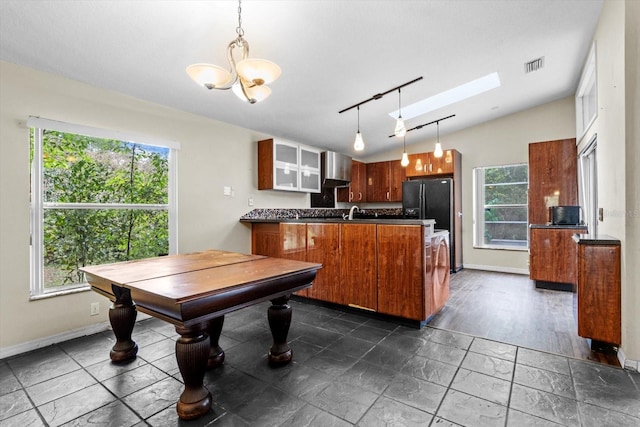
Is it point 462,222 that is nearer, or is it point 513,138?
point 513,138

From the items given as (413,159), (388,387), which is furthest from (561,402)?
(413,159)

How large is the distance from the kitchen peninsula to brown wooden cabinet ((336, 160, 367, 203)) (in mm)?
2458

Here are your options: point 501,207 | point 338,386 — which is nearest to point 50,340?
point 338,386

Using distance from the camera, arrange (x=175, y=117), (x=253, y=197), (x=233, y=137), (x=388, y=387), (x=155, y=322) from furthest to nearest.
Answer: (x=253, y=197) → (x=233, y=137) → (x=175, y=117) → (x=155, y=322) → (x=388, y=387)

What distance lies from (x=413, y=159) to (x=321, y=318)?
3.82m

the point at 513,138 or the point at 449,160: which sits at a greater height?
the point at 513,138

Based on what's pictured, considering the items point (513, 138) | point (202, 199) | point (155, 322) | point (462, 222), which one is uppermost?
point (513, 138)

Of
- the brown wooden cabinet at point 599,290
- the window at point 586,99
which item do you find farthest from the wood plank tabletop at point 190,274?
the window at point 586,99

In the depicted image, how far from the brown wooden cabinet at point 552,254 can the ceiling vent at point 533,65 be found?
6.62 ft

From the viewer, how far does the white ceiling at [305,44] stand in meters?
2.10

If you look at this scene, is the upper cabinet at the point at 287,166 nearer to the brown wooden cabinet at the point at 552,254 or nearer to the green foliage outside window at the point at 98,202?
the green foliage outside window at the point at 98,202

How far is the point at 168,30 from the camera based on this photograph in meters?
2.22

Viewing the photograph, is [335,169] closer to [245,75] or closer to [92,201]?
[92,201]

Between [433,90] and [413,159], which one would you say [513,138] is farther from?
[433,90]
